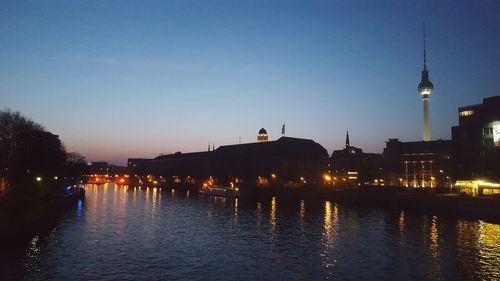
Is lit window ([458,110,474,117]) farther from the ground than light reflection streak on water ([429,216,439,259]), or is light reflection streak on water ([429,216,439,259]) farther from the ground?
lit window ([458,110,474,117])

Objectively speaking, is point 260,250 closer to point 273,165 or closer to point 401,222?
point 401,222

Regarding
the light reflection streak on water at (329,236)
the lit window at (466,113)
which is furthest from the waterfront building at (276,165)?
the light reflection streak on water at (329,236)

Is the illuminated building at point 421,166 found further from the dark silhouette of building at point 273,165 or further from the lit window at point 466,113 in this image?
the lit window at point 466,113

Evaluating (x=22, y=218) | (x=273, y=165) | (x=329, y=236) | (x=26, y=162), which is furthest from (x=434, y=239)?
(x=273, y=165)

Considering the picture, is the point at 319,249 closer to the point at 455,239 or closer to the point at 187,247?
the point at 187,247

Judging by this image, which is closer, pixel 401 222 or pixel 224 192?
pixel 401 222

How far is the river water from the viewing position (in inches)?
1345

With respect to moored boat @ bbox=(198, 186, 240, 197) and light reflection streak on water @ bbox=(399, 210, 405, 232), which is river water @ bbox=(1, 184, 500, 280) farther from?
moored boat @ bbox=(198, 186, 240, 197)

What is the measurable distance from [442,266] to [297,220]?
110 ft

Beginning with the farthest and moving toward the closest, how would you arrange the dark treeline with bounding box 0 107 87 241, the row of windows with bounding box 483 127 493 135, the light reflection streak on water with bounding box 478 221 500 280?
the row of windows with bounding box 483 127 493 135 < the dark treeline with bounding box 0 107 87 241 < the light reflection streak on water with bounding box 478 221 500 280

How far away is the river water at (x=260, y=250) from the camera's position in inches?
1345

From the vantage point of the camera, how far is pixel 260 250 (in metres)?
43.6

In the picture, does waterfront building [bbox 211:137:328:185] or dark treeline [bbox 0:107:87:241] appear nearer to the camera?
dark treeline [bbox 0:107:87:241]

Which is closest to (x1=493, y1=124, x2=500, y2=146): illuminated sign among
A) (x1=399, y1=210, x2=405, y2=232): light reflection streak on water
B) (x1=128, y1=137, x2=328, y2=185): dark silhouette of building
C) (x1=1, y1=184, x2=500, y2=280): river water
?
(x1=399, y1=210, x2=405, y2=232): light reflection streak on water
